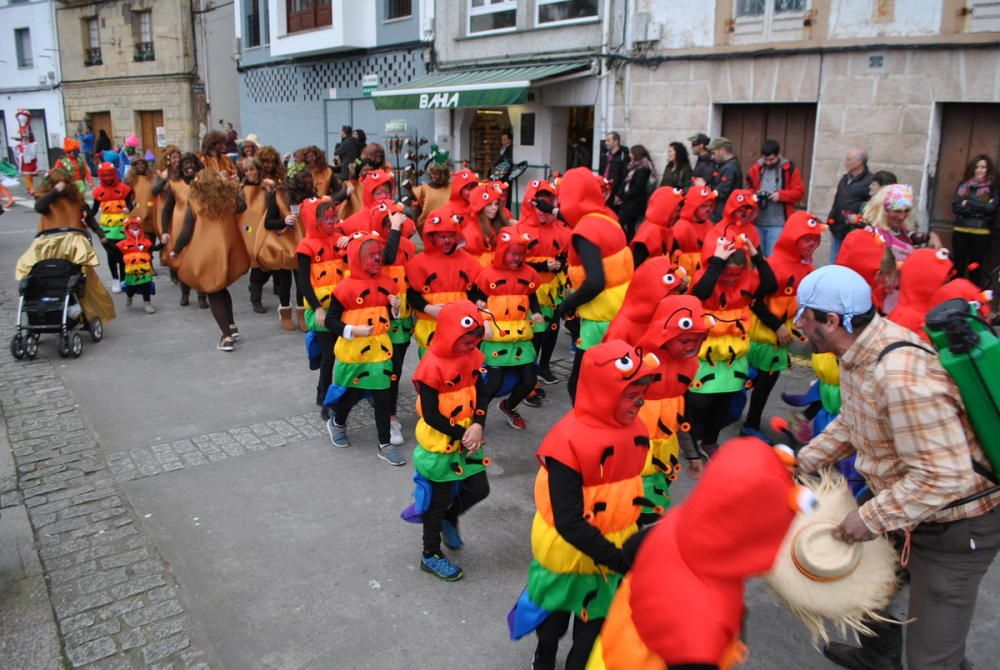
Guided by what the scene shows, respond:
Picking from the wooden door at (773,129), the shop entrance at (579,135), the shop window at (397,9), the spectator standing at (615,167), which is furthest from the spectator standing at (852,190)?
the shop window at (397,9)

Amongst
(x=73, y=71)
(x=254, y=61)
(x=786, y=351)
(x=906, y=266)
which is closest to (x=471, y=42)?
(x=254, y=61)

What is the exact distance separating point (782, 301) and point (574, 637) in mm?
3576

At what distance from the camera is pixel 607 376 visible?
2.96 meters

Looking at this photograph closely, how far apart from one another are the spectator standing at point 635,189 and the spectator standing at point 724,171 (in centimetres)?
133

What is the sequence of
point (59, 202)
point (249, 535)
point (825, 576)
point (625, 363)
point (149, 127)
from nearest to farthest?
point (825, 576) → point (625, 363) → point (249, 535) → point (59, 202) → point (149, 127)

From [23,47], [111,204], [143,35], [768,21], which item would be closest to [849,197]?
[768,21]

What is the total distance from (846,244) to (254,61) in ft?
74.2

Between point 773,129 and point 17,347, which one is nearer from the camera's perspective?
point 17,347

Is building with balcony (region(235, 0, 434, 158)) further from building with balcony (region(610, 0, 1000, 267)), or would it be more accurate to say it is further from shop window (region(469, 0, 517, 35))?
building with balcony (region(610, 0, 1000, 267))

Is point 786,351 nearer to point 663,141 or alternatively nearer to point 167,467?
point 167,467

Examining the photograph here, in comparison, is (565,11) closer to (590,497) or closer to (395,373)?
(395,373)

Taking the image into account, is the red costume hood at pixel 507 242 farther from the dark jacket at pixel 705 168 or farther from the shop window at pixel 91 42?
the shop window at pixel 91 42

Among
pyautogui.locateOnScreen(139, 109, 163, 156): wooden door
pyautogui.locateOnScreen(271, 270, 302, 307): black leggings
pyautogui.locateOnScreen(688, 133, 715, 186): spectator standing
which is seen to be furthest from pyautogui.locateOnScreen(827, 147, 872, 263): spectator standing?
pyautogui.locateOnScreen(139, 109, 163, 156): wooden door

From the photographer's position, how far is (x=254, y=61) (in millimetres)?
24391
